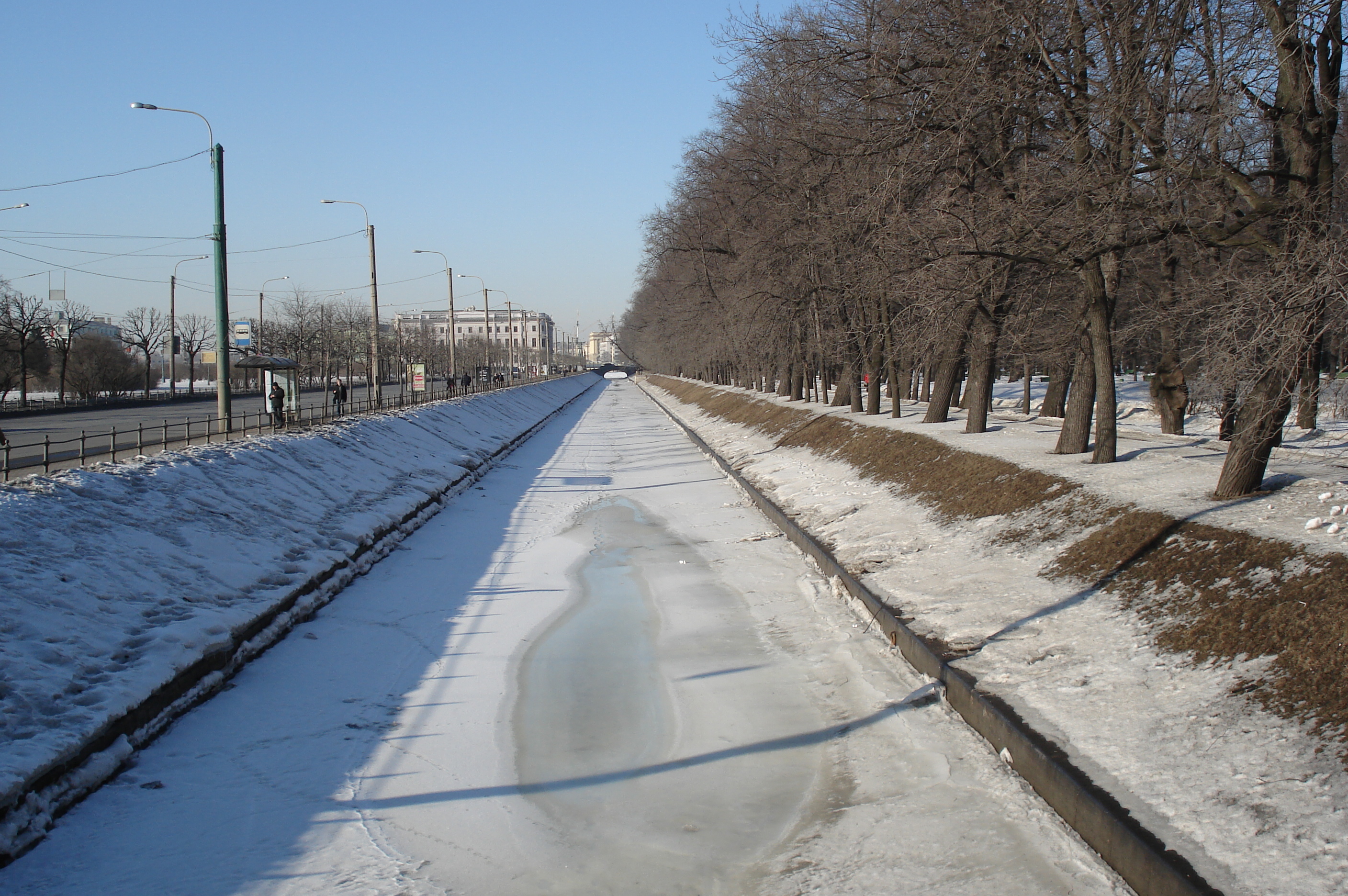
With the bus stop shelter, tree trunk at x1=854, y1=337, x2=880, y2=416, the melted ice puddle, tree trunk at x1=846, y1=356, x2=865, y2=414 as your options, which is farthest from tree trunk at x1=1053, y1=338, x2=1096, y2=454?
the bus stop shelter

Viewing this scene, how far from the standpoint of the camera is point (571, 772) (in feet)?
22.4

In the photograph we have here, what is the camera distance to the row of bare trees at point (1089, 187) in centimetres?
898

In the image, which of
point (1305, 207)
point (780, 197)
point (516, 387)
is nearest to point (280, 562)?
point (1305, 207)

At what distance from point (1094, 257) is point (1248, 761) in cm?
867

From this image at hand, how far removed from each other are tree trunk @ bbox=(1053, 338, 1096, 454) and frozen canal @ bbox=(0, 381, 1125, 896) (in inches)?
241

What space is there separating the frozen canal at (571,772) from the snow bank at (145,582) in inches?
12.3

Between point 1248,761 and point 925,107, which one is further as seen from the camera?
point 925,107

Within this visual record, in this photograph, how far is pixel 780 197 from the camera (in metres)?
28.9

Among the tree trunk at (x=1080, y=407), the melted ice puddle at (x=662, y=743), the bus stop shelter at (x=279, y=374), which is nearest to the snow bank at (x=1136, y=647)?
the tree trunk at (x=1080, y=407)

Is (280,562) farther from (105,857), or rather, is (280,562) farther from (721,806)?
(721,806)

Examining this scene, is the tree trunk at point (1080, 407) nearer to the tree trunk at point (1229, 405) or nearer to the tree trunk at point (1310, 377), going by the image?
the tree trunk at point (1229, 405)

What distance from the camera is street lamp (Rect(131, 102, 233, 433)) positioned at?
Result: 2020 cm

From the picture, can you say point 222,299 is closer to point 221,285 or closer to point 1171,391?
point 221,285

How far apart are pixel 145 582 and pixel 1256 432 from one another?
11.7 meters
